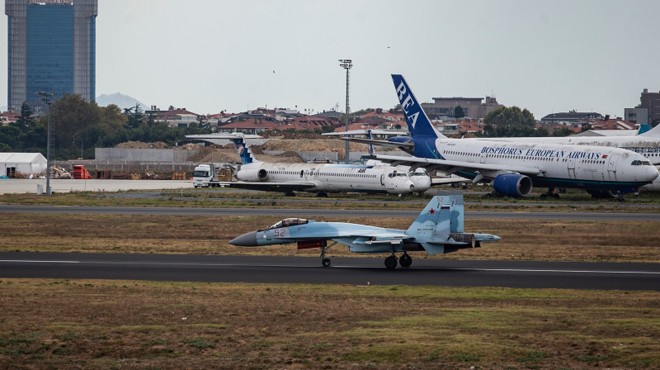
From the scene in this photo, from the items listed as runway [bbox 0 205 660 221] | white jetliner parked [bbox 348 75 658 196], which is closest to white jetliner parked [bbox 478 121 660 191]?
white jetliner parked [bbox 348 75 658 196]

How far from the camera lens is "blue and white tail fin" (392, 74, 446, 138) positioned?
3585 inches

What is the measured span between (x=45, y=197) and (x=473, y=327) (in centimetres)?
6108

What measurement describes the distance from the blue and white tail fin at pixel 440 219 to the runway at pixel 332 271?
1.35 m

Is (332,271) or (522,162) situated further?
(522,162)

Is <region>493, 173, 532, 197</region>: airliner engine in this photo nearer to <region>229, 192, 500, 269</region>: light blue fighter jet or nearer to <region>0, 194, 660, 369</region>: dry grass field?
<region>229, 192, 500, 269</region>: light blue fighter jet

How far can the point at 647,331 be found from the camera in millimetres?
27891

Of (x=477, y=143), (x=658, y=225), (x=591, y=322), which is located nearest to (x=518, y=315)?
(x=591, y=322)

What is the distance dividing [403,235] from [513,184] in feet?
130

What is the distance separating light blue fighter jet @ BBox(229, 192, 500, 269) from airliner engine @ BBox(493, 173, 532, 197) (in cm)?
3764

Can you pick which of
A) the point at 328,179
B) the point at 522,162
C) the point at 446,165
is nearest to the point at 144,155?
the point at 328,179

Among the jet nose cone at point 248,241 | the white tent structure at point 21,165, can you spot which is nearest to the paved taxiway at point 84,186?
the white tent structure at point 21,165

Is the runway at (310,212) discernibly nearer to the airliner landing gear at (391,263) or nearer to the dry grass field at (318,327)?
the airliner landing gear at (391,263)

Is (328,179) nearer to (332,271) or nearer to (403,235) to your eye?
(332,271)

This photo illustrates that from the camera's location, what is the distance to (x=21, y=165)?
136500mm
